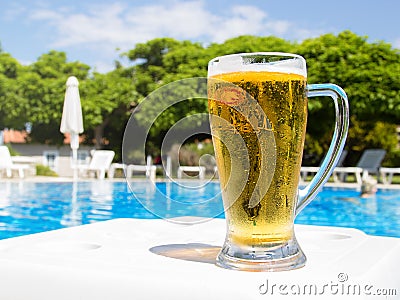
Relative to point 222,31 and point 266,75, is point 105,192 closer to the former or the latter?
point 266,75

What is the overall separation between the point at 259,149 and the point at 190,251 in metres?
0.57

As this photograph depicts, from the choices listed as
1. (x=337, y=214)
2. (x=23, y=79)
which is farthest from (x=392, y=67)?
(x=23, y=79)

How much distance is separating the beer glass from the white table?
111mm

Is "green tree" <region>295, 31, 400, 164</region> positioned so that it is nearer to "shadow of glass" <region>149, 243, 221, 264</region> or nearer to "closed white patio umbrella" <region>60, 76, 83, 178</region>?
"closed white patio umbrella" <region>60, 76, 83, 178</region>

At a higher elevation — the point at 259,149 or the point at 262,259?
the point at 259,149

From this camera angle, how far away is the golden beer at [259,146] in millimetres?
1613

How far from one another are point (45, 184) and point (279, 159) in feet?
42.7

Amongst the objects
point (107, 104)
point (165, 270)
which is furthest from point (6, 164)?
point (165, 270)

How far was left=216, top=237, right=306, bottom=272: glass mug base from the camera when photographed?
1646mm

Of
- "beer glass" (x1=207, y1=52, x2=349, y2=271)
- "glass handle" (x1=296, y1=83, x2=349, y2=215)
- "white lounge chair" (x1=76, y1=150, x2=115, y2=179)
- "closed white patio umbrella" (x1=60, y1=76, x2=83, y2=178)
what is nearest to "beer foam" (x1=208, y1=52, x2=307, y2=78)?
"beer glass" (x1=207, y1=52, x2=349, y2=271)

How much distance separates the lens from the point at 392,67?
16.2 meters

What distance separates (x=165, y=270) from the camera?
1620 mm

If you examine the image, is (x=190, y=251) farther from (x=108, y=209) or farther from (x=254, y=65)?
(x=108, y=209)


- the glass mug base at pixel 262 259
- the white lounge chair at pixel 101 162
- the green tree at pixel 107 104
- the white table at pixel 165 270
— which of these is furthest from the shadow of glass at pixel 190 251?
the green tree at pixel 107 104
